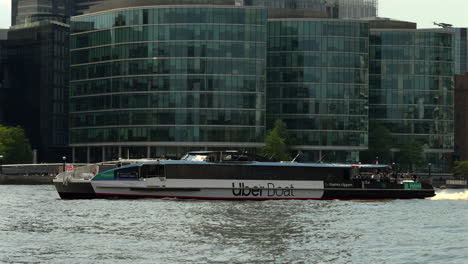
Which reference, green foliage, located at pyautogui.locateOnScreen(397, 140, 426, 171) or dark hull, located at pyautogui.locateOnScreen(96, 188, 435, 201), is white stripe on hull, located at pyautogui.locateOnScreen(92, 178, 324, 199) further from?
green foliage, located at pyautogui.locateOnScreen(397, 140, 426, 171)

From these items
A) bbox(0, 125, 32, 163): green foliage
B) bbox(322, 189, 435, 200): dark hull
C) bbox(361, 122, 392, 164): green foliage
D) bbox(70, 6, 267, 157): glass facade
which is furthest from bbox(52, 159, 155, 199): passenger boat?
bbox(361, 122, 392, 164): green foliage

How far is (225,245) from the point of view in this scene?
52.2m

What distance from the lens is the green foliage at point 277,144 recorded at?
17124 centimetres

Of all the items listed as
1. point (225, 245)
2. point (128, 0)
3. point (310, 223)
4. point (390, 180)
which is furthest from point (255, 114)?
point (225, 245)

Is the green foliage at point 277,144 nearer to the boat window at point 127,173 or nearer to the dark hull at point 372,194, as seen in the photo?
the dark hull at point 372,194

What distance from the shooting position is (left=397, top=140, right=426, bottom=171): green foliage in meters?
195

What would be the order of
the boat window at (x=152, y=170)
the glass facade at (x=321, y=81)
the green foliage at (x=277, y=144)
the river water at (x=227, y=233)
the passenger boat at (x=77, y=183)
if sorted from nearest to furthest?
the river water at (x=227, y=233) < the passenger boat at (x=77, y=183) < the boat window at (x=152, y=170) < the green foliage at (x=277, y=144) < the glass facade at (x=321, y=81)

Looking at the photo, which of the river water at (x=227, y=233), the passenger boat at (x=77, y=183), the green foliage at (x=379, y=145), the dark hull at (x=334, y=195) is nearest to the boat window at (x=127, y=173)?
the passenger boat at (x=77, y=183)

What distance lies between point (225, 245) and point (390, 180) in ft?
174

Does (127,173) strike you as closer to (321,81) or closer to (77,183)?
(77,183)

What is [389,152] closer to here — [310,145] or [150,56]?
[310,145]

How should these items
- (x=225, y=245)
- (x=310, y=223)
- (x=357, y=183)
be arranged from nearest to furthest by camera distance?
(x=225, y=245)
(x=310, y=223)
(x=357, y=183)

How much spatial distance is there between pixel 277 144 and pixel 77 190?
82550mm

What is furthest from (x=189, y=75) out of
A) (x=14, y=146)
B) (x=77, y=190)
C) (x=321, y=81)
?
(x=77, y=190)
